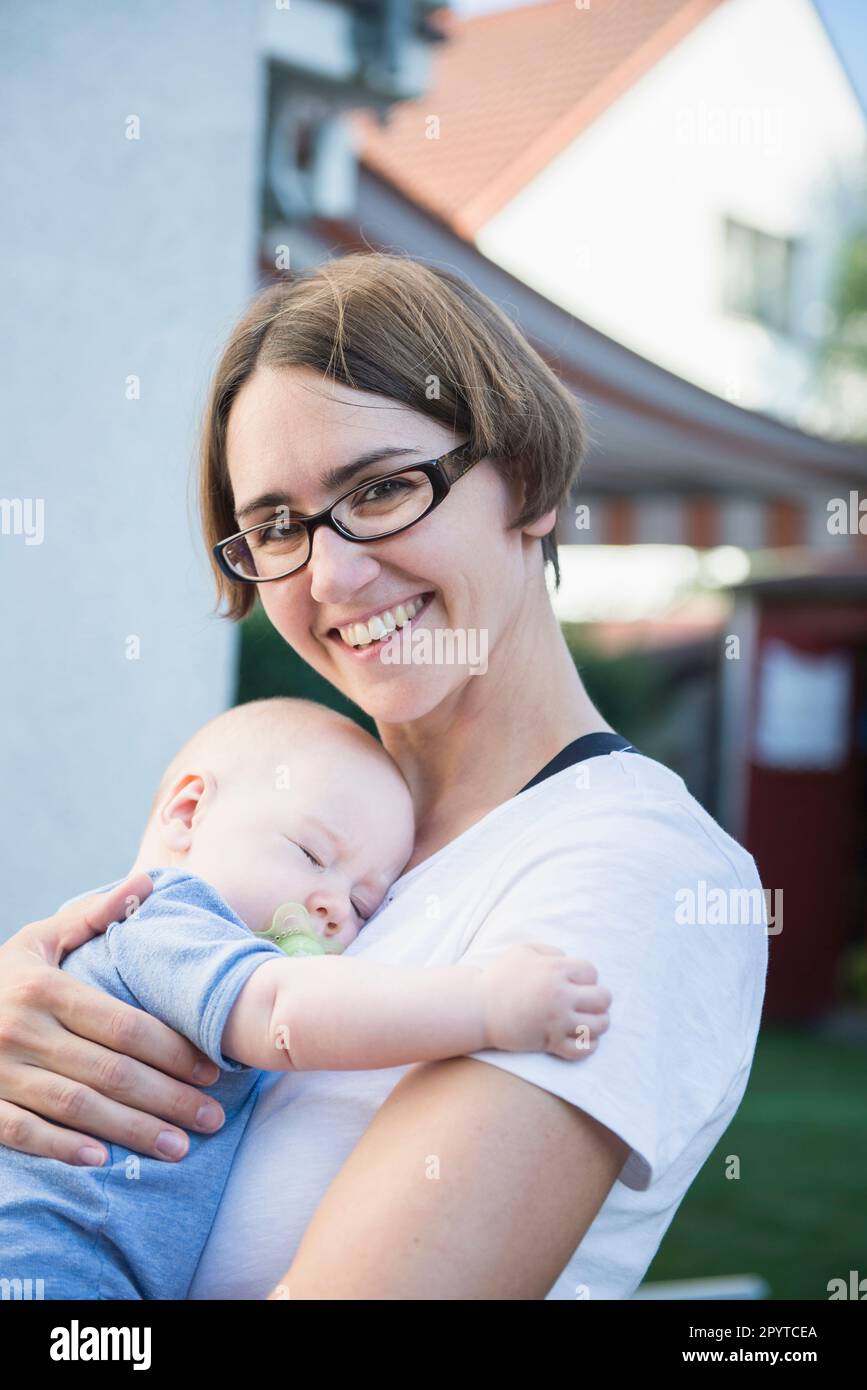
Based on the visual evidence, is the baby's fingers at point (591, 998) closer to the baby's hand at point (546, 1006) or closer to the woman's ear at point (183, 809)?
the baby's hand at point (546, 1006)

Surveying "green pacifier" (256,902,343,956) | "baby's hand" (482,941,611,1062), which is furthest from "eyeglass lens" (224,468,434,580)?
"baby's hand" (482,941,611,1062)

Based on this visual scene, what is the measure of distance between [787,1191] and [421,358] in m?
4.27

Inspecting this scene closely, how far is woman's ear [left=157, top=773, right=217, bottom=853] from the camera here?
1577mm

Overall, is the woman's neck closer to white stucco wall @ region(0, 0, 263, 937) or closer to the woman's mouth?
the woman's mouth

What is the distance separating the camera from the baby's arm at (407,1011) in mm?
1091

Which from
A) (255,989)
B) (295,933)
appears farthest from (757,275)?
(255,989)

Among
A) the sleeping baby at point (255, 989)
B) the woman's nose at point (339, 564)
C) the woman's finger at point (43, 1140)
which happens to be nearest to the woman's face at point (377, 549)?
the woman's nose at point (339, 564)

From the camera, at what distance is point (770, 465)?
22.6 feet

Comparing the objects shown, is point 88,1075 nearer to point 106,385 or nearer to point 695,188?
point 106,385

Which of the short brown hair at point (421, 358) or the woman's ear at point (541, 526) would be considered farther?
the woman's ear at point (541, 526)

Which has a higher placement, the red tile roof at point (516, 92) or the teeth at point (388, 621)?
the red tile roof at point (516, 92)

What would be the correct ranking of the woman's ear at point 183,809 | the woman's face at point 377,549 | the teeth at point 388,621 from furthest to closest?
the woman's ear at point 183,809, the teeth at point 388,621, the woman's face at point 377,549

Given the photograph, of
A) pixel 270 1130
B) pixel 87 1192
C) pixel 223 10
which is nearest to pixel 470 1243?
pixel 270 1130

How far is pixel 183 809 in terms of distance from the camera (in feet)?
5.33
